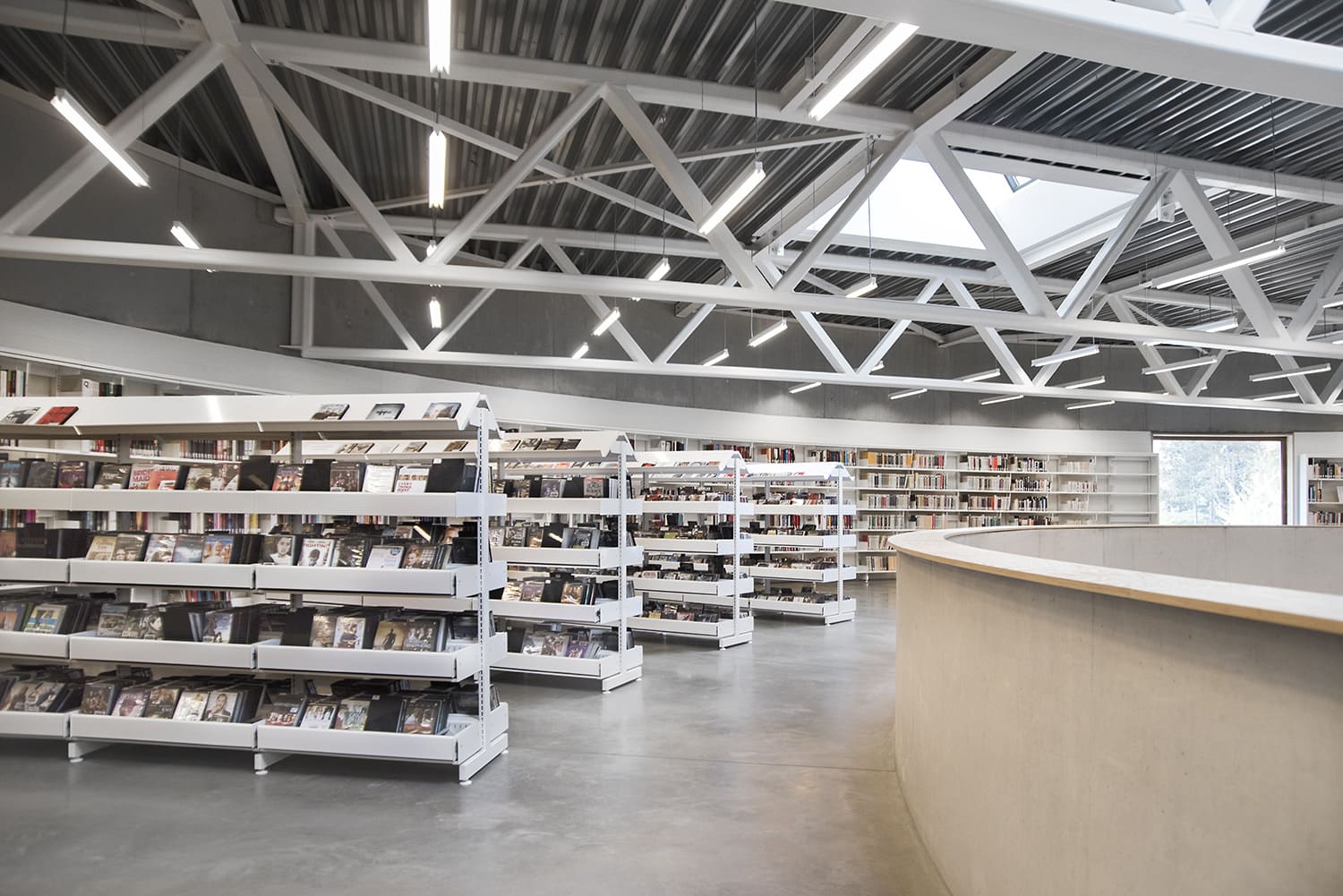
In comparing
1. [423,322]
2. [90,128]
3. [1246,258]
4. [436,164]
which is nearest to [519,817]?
[436,164]

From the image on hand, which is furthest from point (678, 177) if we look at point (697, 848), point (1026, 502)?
point (1026, 502)

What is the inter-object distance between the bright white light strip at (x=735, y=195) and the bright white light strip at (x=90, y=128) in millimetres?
3665

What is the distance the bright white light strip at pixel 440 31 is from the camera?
3.60 meters

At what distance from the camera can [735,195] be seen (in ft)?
18.7

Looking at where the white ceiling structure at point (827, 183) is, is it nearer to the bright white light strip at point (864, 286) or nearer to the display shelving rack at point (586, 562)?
the bright white light strip at point (864, 286)

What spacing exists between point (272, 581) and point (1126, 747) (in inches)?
165

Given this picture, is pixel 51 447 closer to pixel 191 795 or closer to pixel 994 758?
pixel 191 795

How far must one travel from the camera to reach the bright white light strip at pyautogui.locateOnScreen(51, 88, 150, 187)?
14.6ft

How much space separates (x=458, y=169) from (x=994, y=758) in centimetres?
778

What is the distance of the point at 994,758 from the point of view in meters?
2.60

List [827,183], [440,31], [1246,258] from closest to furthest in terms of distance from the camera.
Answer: [440,31], [1246,258], [827,183]

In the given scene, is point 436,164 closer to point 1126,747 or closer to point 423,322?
point 1126,747

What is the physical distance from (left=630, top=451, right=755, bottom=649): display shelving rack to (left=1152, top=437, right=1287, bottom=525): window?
41.4ft

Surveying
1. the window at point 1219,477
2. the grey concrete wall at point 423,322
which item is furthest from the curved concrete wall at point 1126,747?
the window at point 1219,477
